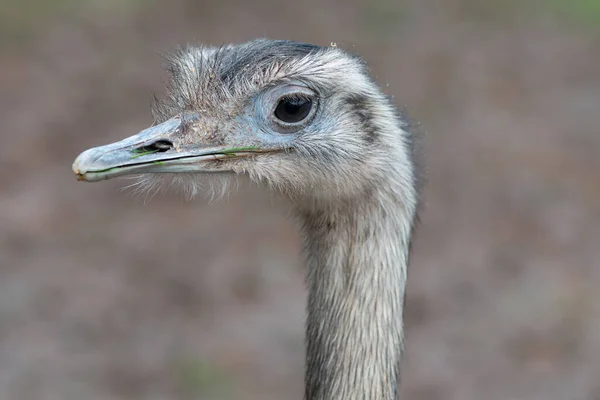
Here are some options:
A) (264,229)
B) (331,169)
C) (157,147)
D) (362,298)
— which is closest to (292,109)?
(331,169)

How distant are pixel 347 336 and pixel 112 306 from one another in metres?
2.95

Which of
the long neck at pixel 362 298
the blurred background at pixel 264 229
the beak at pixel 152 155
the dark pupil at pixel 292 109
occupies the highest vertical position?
the blurred background at pixel 264 229

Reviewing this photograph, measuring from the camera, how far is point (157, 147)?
2637mm

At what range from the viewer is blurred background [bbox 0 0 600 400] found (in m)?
5.10

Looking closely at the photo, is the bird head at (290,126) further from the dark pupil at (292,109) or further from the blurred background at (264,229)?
the blurred background at (264,229)

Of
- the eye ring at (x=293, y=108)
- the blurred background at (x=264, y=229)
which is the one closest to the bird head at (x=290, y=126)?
the eye ring at (x=293, y=108)

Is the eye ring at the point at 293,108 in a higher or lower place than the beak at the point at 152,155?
higher

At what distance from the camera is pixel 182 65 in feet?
9.57

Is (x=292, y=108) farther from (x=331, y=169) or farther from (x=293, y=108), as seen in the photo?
(x=331, y=169)

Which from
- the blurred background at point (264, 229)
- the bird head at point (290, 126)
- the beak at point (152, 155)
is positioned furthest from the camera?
the blurred background at point (264, 229)

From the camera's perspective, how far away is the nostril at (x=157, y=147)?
261 cm

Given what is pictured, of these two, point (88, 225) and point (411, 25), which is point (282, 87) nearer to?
point (88, 225)

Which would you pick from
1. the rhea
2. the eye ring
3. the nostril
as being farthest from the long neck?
the nostril

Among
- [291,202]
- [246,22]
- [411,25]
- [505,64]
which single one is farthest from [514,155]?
[291,202]
